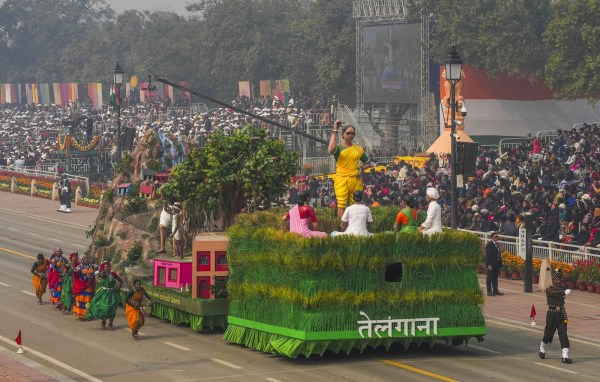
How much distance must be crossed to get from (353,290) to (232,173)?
5.84 m

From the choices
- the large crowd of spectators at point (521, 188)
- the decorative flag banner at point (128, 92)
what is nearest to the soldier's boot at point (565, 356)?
the large crowd of spectators at point (521, 188)

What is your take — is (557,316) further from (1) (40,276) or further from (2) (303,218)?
(1) (40,276)

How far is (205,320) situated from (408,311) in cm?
507

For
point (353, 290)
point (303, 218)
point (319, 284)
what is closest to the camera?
point (319, 284)

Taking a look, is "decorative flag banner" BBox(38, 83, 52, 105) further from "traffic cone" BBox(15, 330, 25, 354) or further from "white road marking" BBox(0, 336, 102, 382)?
"traffic cone" BBox(15, 330, 25, 354)

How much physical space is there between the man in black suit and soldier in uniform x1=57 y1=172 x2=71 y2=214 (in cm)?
2773

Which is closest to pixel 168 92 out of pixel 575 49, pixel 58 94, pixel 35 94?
pixel 58 94

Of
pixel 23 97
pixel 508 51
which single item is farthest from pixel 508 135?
pixel 23 97

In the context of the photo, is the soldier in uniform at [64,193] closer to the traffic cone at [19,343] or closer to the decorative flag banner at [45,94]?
the traffic cone at [19,343]

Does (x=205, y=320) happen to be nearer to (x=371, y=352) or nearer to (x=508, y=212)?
(x=371, y=352)

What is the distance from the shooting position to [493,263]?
114 ft

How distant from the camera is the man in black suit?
114 ft

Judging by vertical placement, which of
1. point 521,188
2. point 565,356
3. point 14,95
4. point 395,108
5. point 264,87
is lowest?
point 565,356

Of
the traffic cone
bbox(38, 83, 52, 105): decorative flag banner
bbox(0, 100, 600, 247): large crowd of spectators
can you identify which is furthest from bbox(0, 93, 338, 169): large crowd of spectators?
the traffic cone
